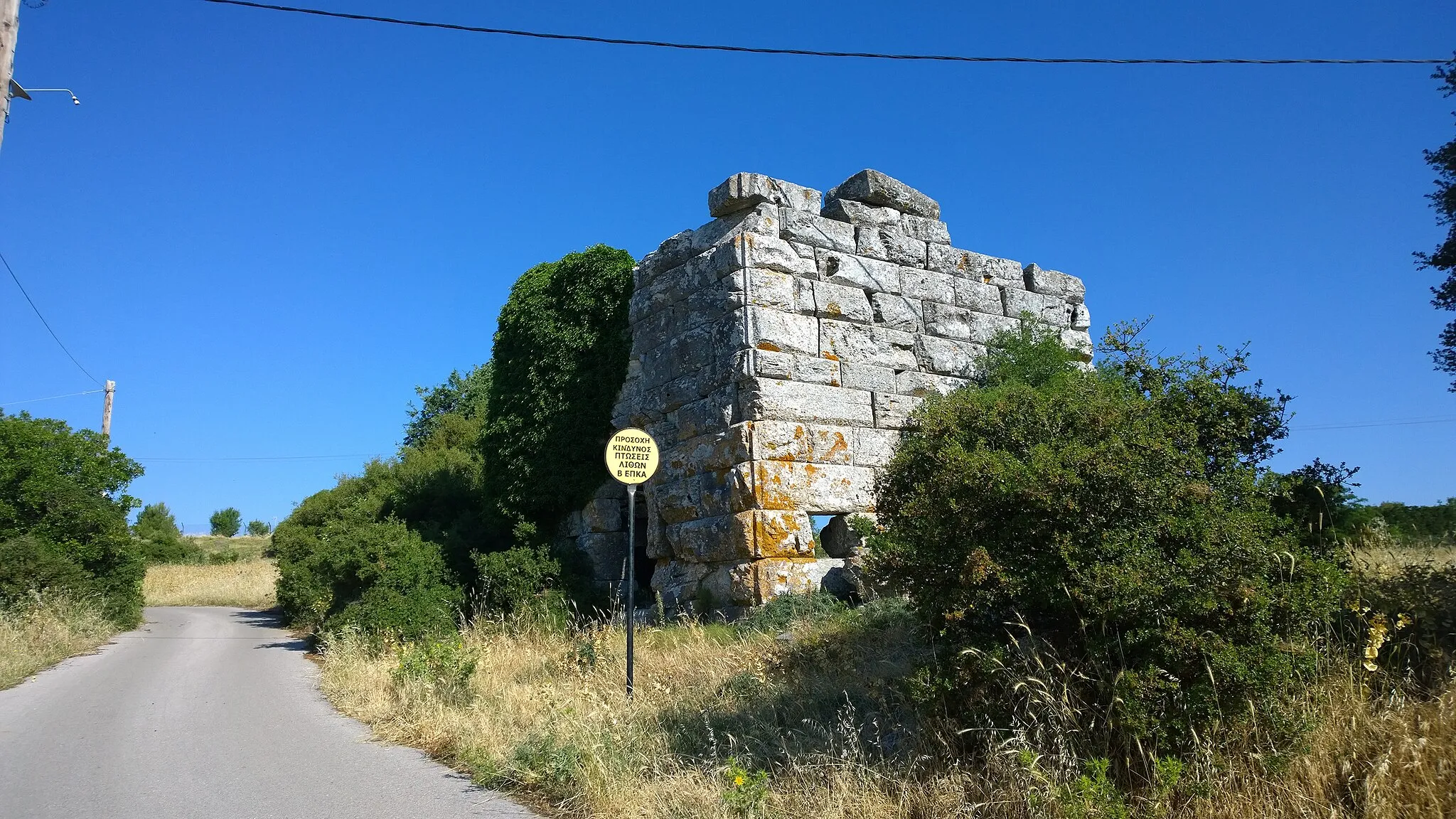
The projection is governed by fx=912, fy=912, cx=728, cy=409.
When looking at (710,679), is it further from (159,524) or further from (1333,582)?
(159,524)

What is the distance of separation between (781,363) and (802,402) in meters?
0.47

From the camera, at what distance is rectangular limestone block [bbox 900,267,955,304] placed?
35.8ft

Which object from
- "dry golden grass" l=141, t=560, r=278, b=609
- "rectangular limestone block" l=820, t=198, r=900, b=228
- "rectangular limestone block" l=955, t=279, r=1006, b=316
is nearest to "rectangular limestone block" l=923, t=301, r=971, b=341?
"rectangular limestone block" l=955, t=279, r=1006, b=316

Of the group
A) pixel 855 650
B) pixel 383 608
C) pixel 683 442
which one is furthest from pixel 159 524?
pixel 855 650

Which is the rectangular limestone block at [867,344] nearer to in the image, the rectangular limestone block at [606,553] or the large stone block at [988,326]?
the large stone block at [988,326]

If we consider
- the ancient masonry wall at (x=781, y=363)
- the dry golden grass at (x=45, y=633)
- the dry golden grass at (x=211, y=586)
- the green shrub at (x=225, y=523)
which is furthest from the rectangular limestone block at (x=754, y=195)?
the green shrub at (x=225, y=523)

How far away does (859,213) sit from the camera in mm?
10781

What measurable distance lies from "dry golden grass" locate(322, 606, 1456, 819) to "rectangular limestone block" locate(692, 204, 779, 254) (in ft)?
14.0

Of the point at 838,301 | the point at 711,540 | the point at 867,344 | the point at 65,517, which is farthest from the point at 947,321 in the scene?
the point at 65,517

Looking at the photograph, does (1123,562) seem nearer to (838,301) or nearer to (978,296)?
(838,301)

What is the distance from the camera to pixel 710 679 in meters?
7.23

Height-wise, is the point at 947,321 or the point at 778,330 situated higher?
the point at 947,321

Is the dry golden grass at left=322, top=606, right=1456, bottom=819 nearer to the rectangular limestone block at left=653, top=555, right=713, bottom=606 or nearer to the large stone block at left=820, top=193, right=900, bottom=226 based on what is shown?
the rectangular limestone block at left=653, top=555, right=713, bottom=606

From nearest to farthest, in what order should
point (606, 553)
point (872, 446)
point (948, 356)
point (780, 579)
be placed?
point (780, 579) < point (872, 446) < point (948, 356) < point (606, 553)
